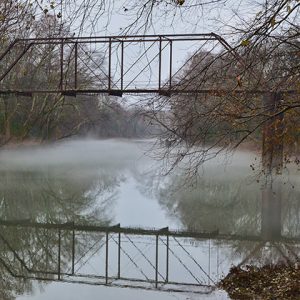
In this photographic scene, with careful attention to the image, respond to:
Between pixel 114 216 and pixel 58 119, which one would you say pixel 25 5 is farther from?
pixel 58 119

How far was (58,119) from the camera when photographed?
4503cm

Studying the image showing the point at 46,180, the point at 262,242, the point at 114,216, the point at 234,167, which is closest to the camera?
the point at 262,242

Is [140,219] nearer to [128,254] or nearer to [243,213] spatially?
[243,213]

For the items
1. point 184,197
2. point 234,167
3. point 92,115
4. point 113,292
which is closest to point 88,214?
point 184,197

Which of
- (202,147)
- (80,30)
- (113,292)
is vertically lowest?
(113,292)

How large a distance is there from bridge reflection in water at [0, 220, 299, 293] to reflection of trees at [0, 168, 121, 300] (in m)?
0.03

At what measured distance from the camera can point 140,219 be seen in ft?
46.5

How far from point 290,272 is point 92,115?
4299cm

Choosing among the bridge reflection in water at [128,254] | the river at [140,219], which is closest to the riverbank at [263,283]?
the river at [140,219]

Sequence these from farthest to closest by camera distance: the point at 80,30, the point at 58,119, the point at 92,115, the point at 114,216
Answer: the point at 92,115
the point at 58,119
the point at 114,216
the point at 80,30

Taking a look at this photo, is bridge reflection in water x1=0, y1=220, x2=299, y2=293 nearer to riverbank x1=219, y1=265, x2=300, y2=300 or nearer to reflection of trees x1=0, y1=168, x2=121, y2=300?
reflection of trees x1=0, y1=168, x2=121, y2=300

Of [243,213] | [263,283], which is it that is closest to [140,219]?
[243,213]

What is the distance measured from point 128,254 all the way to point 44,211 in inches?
223

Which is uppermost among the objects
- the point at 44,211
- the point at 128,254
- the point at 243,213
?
the point at 243,213
